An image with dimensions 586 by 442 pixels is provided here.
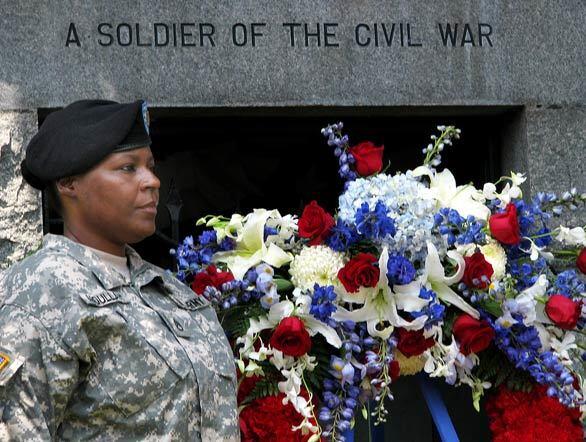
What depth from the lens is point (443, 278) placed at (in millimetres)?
3488

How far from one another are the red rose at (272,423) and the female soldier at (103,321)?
1.03 ft

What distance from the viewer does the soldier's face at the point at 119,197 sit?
3025 millimetres

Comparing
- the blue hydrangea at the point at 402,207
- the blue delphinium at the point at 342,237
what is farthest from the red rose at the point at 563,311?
the blue delphinium at the point at 342,237

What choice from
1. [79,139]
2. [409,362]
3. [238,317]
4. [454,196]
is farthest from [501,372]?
[79,139]

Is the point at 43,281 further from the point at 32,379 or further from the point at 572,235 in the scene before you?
the point at 572,235

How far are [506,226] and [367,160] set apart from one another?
470mm

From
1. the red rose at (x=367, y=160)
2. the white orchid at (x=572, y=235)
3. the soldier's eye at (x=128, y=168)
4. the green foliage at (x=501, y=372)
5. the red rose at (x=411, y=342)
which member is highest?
the soldier's eye at (x=128, y=168)

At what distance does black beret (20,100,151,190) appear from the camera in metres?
3.00

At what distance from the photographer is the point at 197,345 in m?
3.05

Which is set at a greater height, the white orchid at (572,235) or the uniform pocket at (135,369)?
the white orchid at (572,235)

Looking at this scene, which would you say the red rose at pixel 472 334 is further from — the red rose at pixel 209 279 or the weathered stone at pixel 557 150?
the weathered stone at pixel 557 150

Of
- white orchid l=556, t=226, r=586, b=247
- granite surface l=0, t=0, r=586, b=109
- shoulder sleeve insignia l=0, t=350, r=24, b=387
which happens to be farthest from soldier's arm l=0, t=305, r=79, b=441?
granite surface l=0, t=0, r=586, b=109

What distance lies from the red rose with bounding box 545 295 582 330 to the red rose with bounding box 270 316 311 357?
729 millimetres

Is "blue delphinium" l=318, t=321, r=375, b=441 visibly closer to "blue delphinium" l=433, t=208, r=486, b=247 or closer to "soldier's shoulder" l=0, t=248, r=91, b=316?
"blue delphinium" l=433, t=208, r=486, b=247
